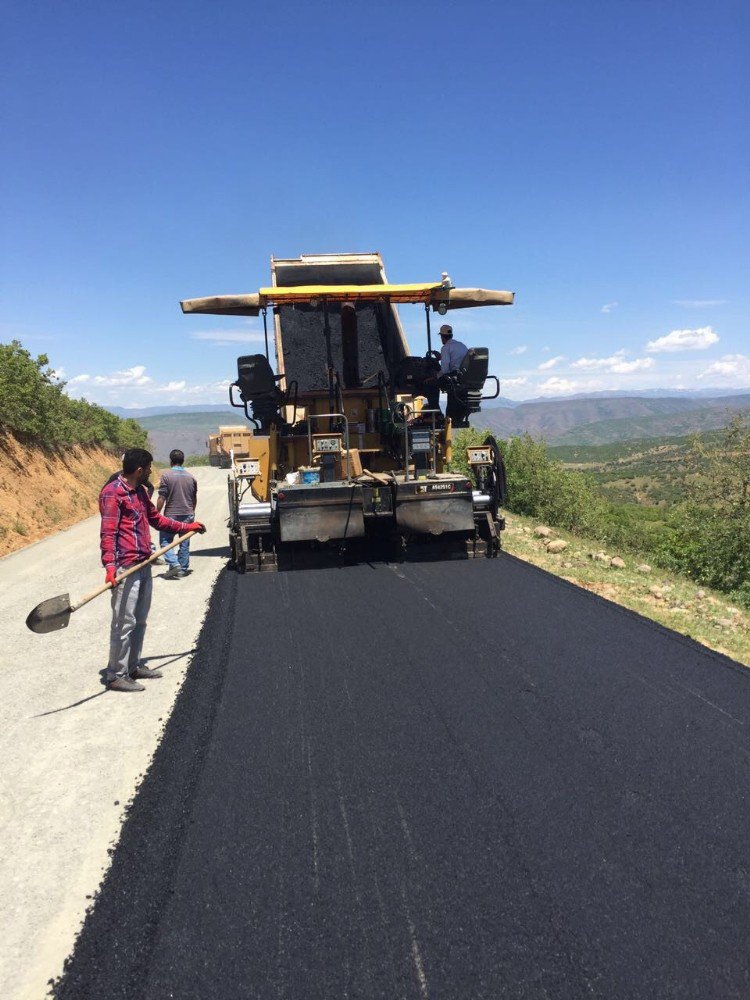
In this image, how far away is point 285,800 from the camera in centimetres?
299

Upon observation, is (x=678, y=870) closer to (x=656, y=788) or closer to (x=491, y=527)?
(x=656, y=788)

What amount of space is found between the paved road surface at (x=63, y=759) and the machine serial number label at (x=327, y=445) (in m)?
2.00

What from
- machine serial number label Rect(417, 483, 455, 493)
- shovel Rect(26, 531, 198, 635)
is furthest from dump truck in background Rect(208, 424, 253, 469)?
shovel Rect(26, 531, 198, 635)

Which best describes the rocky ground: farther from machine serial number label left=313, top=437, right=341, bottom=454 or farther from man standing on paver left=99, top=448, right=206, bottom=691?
man standing on paver left=99, top=448, right=206, bottom=691

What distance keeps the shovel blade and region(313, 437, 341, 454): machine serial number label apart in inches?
145

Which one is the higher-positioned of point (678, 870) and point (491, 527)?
point (491, 527)

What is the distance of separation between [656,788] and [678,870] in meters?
0.56

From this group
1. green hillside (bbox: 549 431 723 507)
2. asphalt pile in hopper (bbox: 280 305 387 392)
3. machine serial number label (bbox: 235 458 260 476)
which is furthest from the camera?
green hillside (bbox: 549 431 723 507)

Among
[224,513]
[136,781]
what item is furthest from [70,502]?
[136,781]

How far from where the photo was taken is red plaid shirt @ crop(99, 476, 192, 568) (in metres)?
4.39

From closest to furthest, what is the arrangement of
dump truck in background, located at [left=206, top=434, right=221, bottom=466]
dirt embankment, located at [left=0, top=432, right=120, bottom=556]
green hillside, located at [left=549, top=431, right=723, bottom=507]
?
dirt embankment, located at [left=0, top=432, right=120, bottom=556] < green hillside, located at [left=549, top=431, right=723, bottom=507] < dump truck in background, located at [left=206, top=434, right=221, bottom=466]

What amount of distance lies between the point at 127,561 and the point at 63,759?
141cm

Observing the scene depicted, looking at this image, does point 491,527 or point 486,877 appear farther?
point 491,527

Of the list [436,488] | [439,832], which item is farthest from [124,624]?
[436,488]
